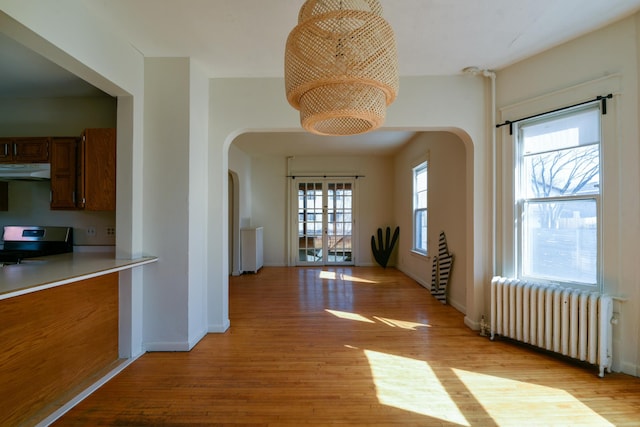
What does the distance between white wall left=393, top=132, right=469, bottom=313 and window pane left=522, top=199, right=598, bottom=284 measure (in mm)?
615

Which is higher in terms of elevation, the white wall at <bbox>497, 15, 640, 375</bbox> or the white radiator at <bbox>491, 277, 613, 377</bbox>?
the white wall at <bbox>497, 15, 640, 375</bbox>

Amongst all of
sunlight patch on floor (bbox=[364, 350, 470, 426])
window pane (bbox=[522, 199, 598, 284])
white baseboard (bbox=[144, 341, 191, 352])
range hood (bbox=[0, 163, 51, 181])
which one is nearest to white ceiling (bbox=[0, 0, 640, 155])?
range hood (bbox=[0, 163, 51, 181])

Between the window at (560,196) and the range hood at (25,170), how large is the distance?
479 centimetres

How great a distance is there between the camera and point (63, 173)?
2742mm

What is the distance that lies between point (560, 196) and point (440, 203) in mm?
1800

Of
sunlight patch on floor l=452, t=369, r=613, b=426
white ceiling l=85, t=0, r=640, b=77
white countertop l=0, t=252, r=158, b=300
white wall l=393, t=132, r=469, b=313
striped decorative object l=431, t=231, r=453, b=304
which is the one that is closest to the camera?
white countertop l=0, t=252, r=158, b=300

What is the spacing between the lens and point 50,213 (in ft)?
10.1

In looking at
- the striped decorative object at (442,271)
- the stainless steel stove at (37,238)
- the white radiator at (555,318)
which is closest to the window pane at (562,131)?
the white radiator at (555,318)

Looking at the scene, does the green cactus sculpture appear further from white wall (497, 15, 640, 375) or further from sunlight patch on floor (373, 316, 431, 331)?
white wall (497, 15, 640, 375)

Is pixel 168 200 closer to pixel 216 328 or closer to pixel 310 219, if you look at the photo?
pixel 216 328

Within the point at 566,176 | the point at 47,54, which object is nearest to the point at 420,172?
the point at 566,176

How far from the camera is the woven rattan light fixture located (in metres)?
1.15

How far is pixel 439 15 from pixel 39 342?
12.0 ft

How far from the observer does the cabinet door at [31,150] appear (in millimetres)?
2740
